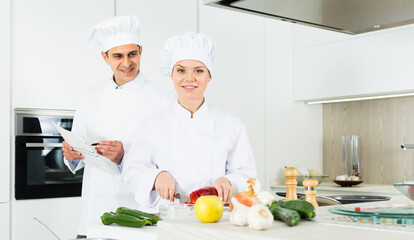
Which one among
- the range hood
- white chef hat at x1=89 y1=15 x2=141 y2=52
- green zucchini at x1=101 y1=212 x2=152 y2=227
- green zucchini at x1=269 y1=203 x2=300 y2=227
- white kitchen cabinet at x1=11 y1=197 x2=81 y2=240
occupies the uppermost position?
white chef hat at x1=89 y1=15 x2=141 y2=52

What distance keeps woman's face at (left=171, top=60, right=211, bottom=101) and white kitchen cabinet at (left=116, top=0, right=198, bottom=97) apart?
110cm

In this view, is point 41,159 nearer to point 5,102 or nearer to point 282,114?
point 5,102

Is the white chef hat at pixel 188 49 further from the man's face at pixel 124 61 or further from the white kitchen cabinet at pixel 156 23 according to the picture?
the white kitchen cabinet at pixel 156 23

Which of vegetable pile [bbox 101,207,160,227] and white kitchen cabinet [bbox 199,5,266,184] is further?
white kitchen cabinet [bbox 199,5,266,184]

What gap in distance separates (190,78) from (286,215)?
45.4 inches

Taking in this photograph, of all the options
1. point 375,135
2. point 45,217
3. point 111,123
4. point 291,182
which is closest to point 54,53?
point 111,123

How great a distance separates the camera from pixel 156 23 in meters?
3.41

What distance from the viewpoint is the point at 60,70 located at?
9.87ft

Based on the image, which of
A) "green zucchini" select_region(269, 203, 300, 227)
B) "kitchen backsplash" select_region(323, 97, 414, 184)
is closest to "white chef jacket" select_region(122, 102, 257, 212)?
"green zucchini" select_region(269, 203, 300, 227)

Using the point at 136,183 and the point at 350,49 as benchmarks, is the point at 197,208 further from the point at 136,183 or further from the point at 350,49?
the point at 350,49

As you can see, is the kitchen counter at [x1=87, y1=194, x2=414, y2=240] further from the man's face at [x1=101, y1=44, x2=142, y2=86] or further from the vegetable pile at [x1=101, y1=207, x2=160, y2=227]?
the man's face at [x1=101, y1=44, x2=142, y2=86]

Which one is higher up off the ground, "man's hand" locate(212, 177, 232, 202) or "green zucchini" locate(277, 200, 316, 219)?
"green zucchini" locate(277, 200, 316, 219)

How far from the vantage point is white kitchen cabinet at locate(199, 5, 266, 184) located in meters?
3.73

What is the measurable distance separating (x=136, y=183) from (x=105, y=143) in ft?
0.99
